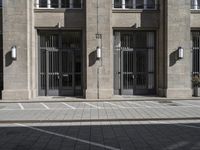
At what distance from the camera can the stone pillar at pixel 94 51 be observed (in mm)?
22188

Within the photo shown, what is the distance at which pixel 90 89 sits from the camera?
72.9 ft

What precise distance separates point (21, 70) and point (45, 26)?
10.3 ft

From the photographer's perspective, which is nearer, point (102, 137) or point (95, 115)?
point (102, 137)

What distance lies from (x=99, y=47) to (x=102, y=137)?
497 inches

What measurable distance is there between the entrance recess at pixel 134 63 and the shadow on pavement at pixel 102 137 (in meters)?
11.6

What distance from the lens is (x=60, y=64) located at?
23.6m

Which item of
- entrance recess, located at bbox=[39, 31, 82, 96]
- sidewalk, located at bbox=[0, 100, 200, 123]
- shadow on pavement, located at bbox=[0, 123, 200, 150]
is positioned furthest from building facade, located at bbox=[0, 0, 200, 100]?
shadow on pavement, located at bbox=[0, 123, 200, 150]

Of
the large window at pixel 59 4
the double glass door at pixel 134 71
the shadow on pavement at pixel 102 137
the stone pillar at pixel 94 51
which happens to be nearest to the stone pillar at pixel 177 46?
the double glass door at pixel 134 71

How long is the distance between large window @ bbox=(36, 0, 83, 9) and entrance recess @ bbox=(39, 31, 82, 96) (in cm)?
166

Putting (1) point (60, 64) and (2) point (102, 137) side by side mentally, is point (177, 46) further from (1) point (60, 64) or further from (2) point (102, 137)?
(2) point (102, 137)

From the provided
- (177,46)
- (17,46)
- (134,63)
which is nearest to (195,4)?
(177,46)

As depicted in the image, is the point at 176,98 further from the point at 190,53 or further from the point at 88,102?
the point at 88,102

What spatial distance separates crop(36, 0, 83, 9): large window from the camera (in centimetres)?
2320

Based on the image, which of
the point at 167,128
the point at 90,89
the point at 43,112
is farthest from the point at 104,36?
the point at 167,128
